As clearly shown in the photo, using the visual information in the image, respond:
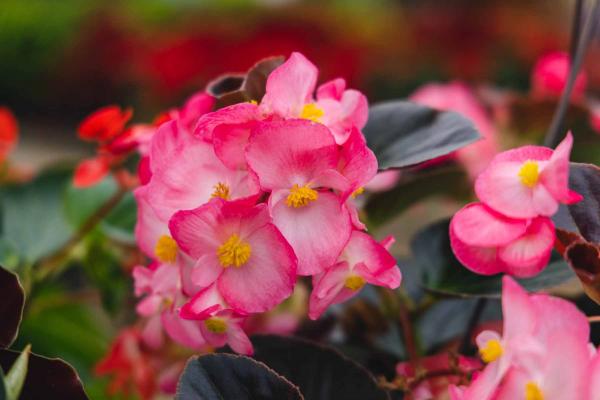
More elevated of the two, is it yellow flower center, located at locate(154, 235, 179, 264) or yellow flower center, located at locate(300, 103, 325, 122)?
yellow flower center, located at locate(300, 103, 325, 122)

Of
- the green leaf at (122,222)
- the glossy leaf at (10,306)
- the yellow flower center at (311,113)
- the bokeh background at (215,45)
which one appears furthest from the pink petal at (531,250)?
the bokeh background at (215,45)

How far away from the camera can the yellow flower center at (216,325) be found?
13.9 inches

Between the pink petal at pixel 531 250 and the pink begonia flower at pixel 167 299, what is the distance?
16 centimetres

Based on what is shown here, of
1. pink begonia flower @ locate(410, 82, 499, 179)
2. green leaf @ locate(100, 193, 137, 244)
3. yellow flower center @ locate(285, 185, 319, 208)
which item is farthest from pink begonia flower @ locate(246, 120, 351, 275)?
pink begonia flower @ locate(410, 82, 499, 179)

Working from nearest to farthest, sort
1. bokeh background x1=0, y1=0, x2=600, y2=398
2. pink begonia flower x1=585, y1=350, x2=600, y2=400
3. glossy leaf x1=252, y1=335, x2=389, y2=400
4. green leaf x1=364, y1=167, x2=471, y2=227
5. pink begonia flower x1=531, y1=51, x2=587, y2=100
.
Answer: pink begonia flower x1=585, y1=350, x2=600, y2=400 → glossy leaf x1=252, y1=335, x2=389, y2=400 → green leaf x1=364, y1=167, x2=471, y2=227 → pink begonia flower x1=531, y1=51, x2=587, y2=100 → bokeh background x1=0, y1=0, x2=600, y2=398

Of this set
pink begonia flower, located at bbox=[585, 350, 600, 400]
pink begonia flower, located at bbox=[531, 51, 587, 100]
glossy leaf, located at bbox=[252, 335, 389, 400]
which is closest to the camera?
pink begonia flower, located at bbox=[585, 350, 600, 400]

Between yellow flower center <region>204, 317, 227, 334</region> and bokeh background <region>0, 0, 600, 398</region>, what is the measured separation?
2.37 metres

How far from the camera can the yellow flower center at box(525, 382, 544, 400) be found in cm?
28

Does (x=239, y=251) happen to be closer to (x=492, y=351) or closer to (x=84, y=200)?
(x=492, y=351)

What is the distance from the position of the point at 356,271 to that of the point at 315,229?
28 mm

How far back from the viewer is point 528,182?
0.32 m

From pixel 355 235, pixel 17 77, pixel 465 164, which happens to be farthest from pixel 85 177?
pixel 17 77

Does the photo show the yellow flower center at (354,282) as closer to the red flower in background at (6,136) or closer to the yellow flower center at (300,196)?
the yellow flower center at (300,196)

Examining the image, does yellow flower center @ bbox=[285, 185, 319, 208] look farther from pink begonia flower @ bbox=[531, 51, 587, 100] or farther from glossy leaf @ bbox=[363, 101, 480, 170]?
pink begonia flower @ bbox=[531, 51, 587, 100]
